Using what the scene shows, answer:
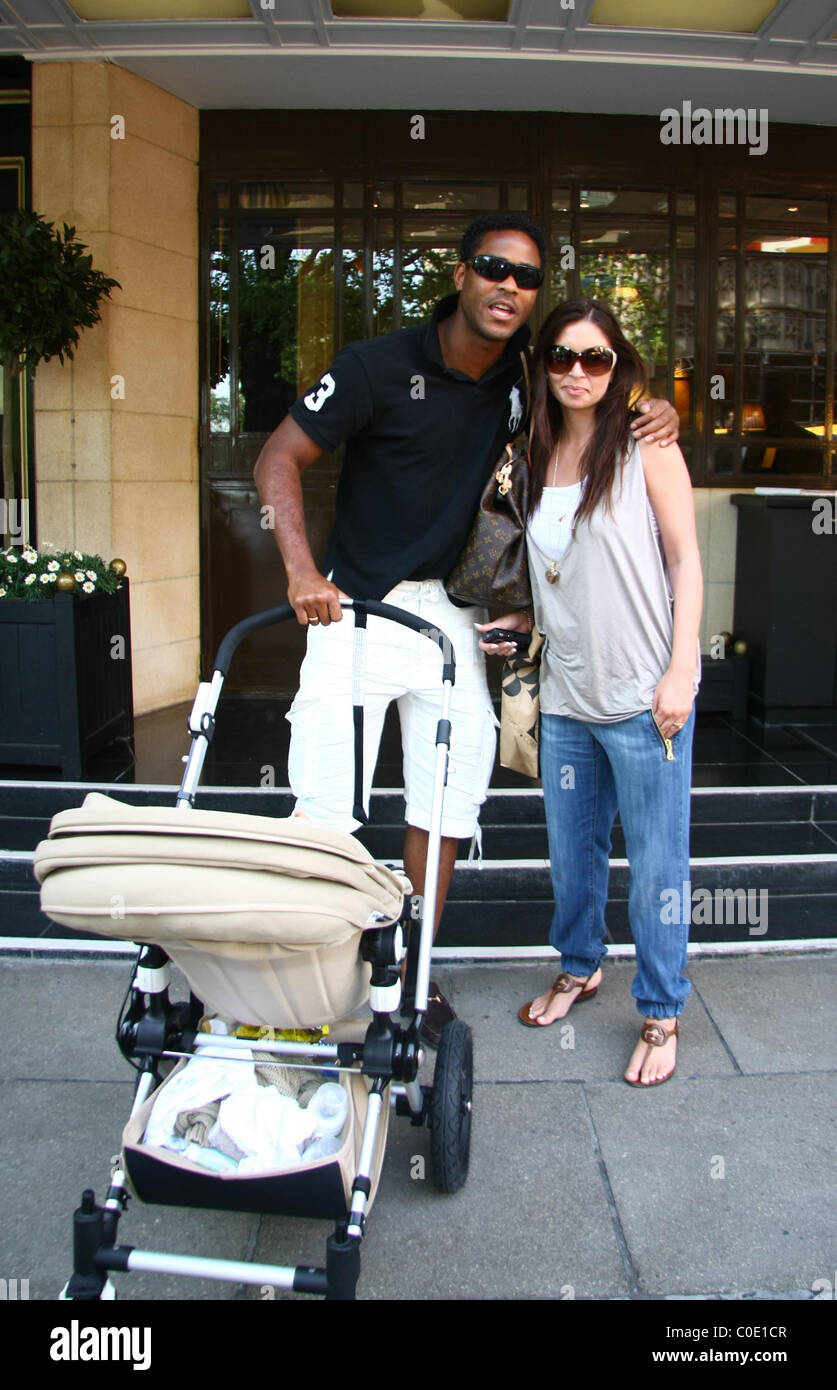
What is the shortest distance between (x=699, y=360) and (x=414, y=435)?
12.3 ft

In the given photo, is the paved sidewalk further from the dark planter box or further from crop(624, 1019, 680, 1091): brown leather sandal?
the dark planter box

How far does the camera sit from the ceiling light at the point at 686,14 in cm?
490

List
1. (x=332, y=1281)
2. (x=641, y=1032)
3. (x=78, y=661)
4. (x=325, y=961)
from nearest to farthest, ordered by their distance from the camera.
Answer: (x=332, y=1281)
(x=325, y=961)
(x=641, y=1032)
(x=78, y=661)

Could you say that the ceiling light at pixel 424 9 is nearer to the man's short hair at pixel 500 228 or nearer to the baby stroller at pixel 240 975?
the man's short hair at pixel 500 228

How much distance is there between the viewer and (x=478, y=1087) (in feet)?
10.6

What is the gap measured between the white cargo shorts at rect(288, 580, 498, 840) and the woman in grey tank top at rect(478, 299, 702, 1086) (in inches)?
8.1

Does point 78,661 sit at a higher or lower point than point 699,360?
lower

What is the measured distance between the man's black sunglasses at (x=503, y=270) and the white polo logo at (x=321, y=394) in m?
0.47

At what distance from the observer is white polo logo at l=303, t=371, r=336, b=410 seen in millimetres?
3006
